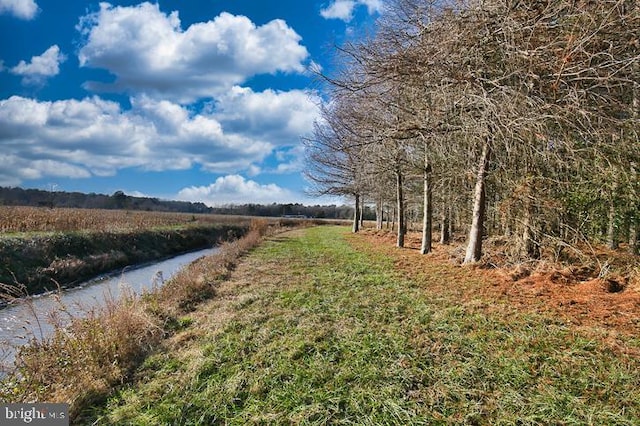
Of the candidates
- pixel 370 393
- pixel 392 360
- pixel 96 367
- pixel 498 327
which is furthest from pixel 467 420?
pixel 96 367

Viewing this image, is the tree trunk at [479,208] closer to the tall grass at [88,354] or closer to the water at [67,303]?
the tall grass at [88,354]

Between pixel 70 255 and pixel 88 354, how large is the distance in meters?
11.3

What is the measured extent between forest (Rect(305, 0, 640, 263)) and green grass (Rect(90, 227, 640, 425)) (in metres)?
3.64

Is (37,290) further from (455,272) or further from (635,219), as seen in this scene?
(635,219)

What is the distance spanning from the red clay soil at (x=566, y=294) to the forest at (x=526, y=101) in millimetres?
1068

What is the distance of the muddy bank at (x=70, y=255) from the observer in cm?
1112

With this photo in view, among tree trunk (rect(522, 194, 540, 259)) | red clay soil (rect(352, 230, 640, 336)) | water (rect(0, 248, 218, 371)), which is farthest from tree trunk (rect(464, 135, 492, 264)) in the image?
water (rect(0, 248, 218, 371))

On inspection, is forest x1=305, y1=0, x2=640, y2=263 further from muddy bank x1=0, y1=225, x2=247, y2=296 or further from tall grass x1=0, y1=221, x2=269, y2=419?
muddy bank x1=0, y1=225, x2=247, y2=296

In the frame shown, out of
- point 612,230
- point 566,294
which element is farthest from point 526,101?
point 612,230

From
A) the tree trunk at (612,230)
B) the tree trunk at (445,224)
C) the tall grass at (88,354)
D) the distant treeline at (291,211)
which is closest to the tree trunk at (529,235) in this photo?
the tree trunk at (612,230)

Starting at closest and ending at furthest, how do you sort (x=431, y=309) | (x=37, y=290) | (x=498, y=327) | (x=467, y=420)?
1. (x=467, y=420)
2. (x=498, y=327)
3. (x=431, y=309)
4. (x=37, y=290)

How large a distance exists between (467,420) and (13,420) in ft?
13.1

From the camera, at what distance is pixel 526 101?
255 inches

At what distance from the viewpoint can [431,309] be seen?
5613mm
